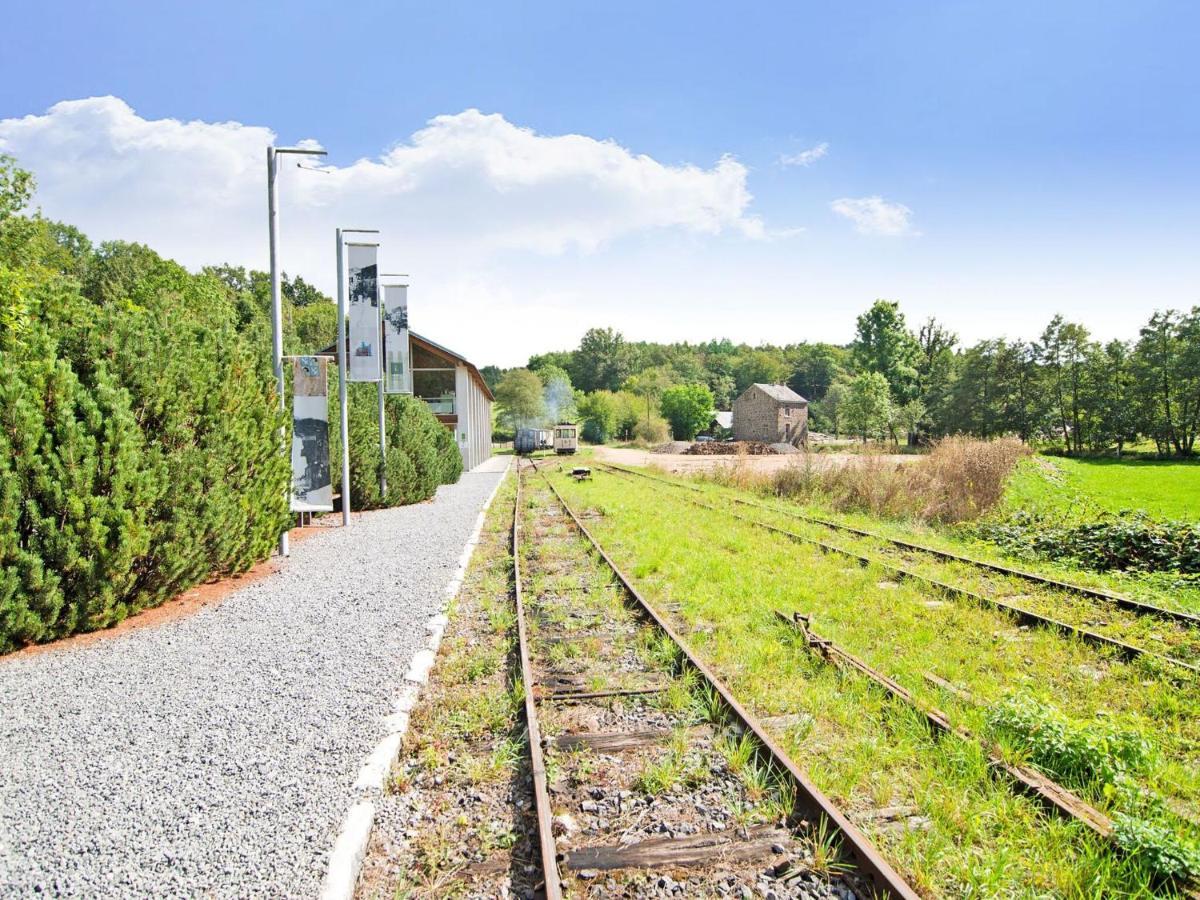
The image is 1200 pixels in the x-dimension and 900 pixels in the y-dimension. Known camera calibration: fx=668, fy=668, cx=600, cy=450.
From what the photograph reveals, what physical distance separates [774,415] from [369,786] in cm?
6533

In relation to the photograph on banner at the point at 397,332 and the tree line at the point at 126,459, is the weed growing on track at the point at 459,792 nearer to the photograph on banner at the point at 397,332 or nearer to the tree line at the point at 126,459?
the tree line at the point at 126,459

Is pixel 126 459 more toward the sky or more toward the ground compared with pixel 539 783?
more toward the sky

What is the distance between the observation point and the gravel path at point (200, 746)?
284 centimetres

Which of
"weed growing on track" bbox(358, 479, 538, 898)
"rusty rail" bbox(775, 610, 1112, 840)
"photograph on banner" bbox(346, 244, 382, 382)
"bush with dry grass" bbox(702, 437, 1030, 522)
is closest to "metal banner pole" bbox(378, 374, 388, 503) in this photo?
"photograph on banner" bbox(346, 244, 382, 382)

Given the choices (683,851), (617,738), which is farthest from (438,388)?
(683,851)

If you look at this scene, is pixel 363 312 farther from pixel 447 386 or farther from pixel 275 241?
pixel 447 386

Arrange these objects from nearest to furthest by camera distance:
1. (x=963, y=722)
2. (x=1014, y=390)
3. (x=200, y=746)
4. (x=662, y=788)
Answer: (x=662, y=788)
(x=200, y=746)
(x=963, y=722)
(x=1014, y=390)

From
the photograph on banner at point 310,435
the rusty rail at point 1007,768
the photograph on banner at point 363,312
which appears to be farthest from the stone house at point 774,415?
the rusty rail at point 1007,768

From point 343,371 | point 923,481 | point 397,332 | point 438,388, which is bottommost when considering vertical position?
point 923,481

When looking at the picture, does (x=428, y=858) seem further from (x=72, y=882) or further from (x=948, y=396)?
(x=948, y=396)

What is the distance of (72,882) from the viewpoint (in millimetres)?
2705

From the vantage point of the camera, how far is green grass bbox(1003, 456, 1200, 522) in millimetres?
13742

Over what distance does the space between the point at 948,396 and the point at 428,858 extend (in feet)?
198

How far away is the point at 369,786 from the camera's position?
347cm
